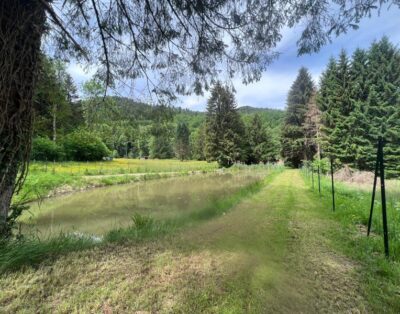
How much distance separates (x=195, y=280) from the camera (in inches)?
112

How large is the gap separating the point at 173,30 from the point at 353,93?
71.1ft

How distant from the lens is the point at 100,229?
23.8 feet

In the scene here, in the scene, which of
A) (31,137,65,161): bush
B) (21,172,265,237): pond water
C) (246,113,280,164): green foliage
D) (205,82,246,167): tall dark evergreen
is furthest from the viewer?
(246,113,280,164): green foliage

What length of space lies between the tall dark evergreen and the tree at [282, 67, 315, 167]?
705 cm

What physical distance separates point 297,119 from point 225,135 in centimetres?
1022

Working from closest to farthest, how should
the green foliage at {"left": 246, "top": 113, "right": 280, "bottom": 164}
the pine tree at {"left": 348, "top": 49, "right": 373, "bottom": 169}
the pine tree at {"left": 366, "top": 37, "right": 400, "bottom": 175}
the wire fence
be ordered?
the wire fence < the pine tree at {"left": 366, "top": 37, "right": 400, "bottom": 175} < the pine tree at {"left": 348, "top": 49, "right": 373, "bottom": 169} < the green foliage at {"left": 246, "top": 113, "right": 280, "bottom": 164}

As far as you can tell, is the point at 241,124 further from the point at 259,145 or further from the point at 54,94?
the point at 54,94

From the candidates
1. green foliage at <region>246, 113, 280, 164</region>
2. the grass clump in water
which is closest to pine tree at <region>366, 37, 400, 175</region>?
the grass clump in water

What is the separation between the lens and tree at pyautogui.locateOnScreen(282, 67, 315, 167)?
33031mm

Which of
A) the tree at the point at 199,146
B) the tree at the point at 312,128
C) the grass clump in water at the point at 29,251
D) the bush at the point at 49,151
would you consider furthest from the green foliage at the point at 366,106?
the tree at the point at 199,146

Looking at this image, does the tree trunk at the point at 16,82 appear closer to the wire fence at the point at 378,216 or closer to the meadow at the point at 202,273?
the meadow at the point at 202,273

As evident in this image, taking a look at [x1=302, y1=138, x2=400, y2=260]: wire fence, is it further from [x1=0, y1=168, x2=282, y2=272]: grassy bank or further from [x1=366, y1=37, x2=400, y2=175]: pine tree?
[x1=366, y1=37, x2=400, y2=175]: pine tree

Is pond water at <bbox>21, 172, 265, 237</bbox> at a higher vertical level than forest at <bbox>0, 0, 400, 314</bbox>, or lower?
lower

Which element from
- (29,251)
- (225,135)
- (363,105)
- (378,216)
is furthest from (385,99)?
(29,251)
